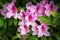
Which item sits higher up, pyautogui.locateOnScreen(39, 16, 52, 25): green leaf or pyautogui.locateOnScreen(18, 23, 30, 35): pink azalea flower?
pyautogui.locateOnScreen(39, 16, 52, 25): green leaf

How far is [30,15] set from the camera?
1.96 m

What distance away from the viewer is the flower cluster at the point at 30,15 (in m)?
1.94

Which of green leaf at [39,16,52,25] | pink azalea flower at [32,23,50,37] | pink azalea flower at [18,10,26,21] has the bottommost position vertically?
pink azalea flower at [32,23,50,37]

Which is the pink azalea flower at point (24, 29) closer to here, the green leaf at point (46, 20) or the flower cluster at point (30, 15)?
the flower cluster at point (30, 15)

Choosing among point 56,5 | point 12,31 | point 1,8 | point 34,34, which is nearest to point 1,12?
point 1,8

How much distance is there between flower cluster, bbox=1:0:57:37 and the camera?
1943mm

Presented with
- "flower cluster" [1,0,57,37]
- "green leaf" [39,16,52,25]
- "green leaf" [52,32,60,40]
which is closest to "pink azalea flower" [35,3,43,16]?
"flower cluster" [1,0,57,37]

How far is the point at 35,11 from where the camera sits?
2.06 m

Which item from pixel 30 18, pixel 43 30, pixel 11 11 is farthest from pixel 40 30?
pixel 11 11

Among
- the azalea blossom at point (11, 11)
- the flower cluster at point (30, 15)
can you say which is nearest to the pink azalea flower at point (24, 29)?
the flower cluster at point (30, 15)

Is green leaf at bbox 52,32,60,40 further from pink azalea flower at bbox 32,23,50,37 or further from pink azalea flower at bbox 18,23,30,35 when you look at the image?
pink azalea flower at bbox 18,23,30,35

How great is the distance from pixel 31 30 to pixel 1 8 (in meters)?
0.47

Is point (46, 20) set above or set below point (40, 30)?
above

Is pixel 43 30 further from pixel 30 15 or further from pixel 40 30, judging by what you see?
pixel 30 15
